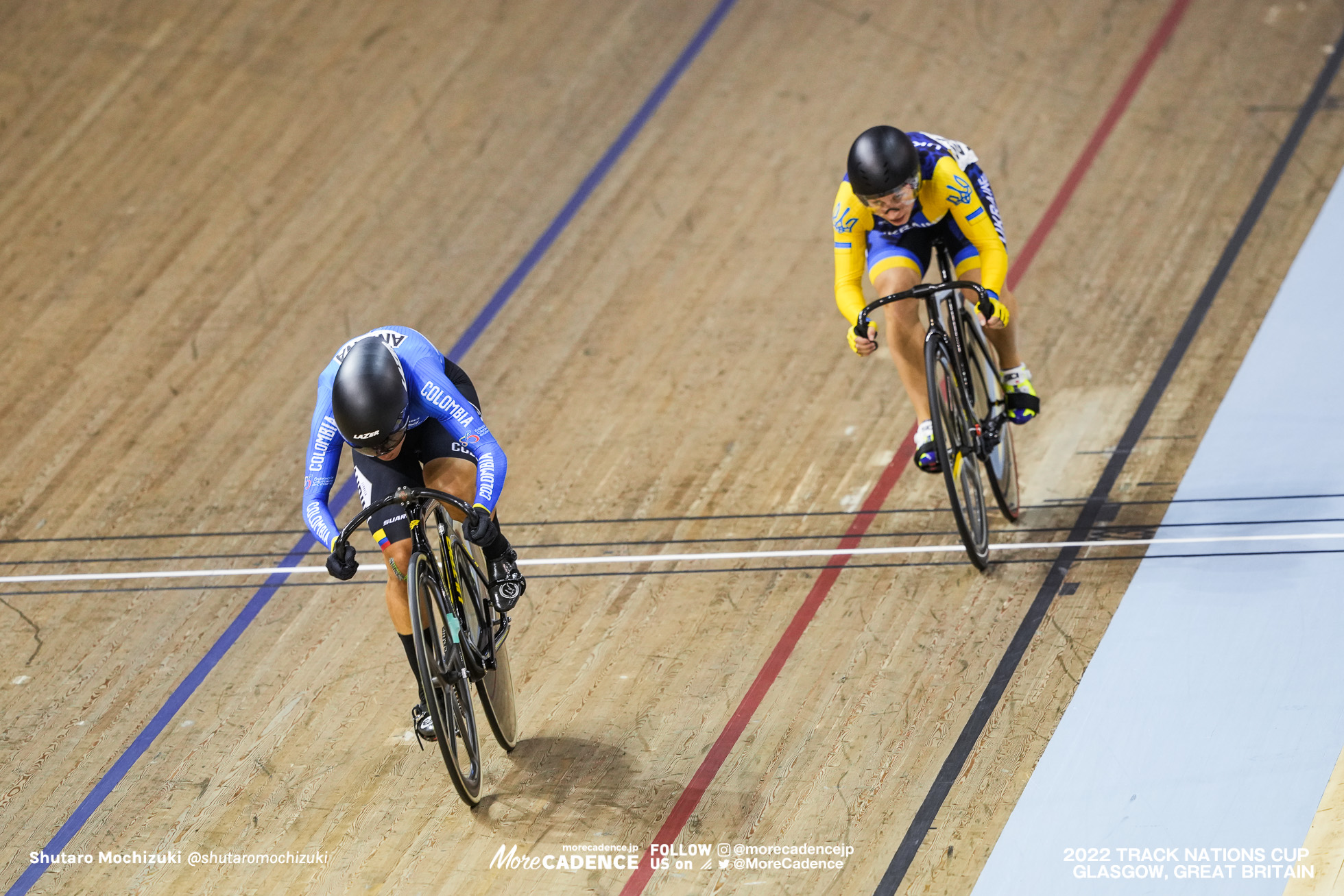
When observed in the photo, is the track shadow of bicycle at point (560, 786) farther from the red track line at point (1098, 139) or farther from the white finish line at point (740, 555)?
the red track line at point (1098, 139)

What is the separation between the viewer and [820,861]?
319cm

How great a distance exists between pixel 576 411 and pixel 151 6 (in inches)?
163

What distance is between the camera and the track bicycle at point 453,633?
3023 mm

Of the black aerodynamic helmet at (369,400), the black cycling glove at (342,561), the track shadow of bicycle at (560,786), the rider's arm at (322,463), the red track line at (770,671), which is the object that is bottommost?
the track shadow of bicycle at (560,786)

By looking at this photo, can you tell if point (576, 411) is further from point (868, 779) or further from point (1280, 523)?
point (1280, 523)

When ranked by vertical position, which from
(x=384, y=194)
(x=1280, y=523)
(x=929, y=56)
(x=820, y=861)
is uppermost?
(x=929, y=56)

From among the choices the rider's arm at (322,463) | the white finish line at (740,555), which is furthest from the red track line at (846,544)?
the rider's arm at (322,463)

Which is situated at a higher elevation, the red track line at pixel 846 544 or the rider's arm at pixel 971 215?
the rider's arm at pixel 971 215

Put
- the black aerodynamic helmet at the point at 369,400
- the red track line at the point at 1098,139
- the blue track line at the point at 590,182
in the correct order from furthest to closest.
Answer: the blue track line at the point at 590,182 → the red track line at the point at 1098,139 → the black aerodynamic helmet at the point at 369,400

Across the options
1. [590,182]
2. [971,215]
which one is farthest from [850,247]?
[590,182]

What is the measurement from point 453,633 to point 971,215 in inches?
73.5

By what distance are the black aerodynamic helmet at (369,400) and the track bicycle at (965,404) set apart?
52.7 inches

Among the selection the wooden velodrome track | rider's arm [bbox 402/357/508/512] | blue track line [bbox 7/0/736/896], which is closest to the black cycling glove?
rider's arm [bbox 402/357/508/512]

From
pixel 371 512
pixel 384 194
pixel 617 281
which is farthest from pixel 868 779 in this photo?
pixel 384 194
